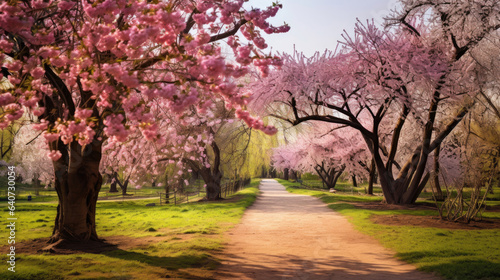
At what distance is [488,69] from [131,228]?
14.5 metres

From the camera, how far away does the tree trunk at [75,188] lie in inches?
326

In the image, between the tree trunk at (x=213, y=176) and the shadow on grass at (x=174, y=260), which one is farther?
the tree trunk at (x=213, y=176)

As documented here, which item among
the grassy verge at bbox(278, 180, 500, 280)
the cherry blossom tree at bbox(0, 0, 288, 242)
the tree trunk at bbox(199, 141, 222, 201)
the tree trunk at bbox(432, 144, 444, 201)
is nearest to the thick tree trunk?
the tree trunk at bbox(199, 141, 222, 201)

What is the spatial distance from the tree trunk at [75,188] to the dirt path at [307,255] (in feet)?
11.1

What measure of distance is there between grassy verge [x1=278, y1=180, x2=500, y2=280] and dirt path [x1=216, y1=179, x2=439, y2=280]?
349mm

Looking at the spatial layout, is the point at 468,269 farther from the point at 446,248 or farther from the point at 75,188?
the point at 75,188

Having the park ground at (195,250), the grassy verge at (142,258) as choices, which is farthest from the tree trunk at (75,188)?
the grassy verge at (142,258)

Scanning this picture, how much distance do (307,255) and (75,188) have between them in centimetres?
529

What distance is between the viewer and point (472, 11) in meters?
13.1

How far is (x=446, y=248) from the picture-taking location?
822 cm

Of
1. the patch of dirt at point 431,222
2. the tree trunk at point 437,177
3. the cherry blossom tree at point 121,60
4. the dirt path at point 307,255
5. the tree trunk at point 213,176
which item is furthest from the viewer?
the tree trunk at point 213,176

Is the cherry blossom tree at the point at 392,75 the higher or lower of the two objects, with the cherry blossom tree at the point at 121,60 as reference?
higher

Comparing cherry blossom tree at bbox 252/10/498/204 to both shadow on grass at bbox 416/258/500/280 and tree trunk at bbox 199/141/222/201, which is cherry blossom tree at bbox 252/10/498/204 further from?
shadow on grass at bbox 416/258/500/280

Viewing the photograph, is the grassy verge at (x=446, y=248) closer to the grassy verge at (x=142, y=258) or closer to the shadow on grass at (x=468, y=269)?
the shadow on grass at (x=468, y=269)
